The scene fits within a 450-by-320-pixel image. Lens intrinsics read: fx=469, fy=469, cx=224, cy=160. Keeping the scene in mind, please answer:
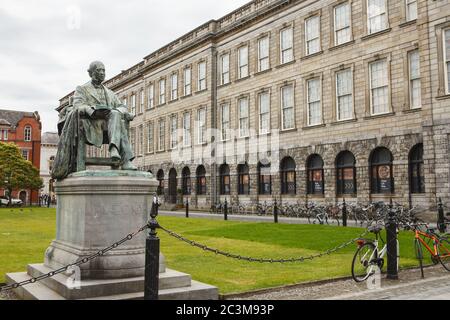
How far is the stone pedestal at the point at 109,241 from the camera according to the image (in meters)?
6.74

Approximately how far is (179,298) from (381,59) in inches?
858

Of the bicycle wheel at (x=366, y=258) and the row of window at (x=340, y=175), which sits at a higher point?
the row of window at (x=340, y=175)

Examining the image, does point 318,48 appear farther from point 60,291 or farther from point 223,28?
point 60,291

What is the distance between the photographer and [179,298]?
6797mm

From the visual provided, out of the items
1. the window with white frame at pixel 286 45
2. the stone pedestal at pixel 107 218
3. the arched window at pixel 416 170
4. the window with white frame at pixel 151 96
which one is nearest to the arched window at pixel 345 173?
the arched window at pixel 416 170

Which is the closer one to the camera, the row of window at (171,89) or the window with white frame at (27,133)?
the row of window at (171,89)

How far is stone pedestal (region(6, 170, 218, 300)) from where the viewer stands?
6.74m

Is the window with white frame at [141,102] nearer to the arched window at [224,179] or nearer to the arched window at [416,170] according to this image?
the arched window at [224,179]

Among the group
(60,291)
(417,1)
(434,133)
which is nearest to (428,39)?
(417,1)

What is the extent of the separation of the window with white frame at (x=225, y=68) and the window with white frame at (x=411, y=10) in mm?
15664

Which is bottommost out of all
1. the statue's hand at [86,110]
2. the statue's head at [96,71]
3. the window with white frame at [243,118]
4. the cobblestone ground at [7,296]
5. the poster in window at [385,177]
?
the cobblestone ground at [7,296]

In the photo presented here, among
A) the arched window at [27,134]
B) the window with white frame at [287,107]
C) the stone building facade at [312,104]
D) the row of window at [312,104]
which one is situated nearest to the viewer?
the stone building facade at [312,104]

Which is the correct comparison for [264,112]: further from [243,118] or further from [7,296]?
[7,296]

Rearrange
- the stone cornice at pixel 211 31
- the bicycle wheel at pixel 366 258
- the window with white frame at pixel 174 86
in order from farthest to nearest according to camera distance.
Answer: the window with white frame at pixel 174 86, the stone cornice at pixel 211 31, the bicycle wheel at pixel 366 258
